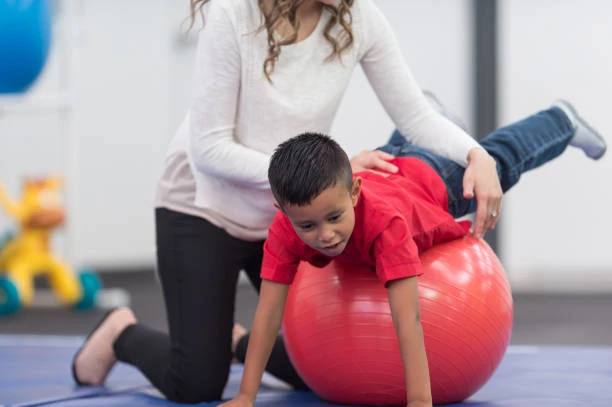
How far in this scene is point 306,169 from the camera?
148 cm

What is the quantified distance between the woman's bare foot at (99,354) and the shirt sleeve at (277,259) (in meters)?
0.74

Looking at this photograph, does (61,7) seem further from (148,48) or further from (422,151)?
(422,151)

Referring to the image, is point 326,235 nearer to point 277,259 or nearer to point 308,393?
point 277,259

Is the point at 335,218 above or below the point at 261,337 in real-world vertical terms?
above

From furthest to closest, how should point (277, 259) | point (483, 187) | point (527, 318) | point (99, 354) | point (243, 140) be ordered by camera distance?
point (527, 318) < point (99, 354) < point (243, 140) < point (483, 187) < point (277, 259)

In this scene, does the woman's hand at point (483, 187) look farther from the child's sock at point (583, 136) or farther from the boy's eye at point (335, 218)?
the child's sock at point (583, 136)

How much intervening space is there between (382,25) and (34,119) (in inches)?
158

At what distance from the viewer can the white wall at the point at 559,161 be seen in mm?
4602

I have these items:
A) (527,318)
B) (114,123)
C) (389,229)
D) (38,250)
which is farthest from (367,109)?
(389,229)

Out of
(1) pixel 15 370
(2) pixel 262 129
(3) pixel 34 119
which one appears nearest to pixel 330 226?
(2) pixel 262 129

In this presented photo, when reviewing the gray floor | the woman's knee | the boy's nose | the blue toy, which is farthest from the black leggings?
the blue toy

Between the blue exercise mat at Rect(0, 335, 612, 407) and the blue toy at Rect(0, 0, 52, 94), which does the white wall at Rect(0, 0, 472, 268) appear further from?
the blue exercise mat at Rect(0, 335, 612, 407)

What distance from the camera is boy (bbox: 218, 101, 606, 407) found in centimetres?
150

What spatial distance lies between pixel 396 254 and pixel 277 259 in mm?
251
